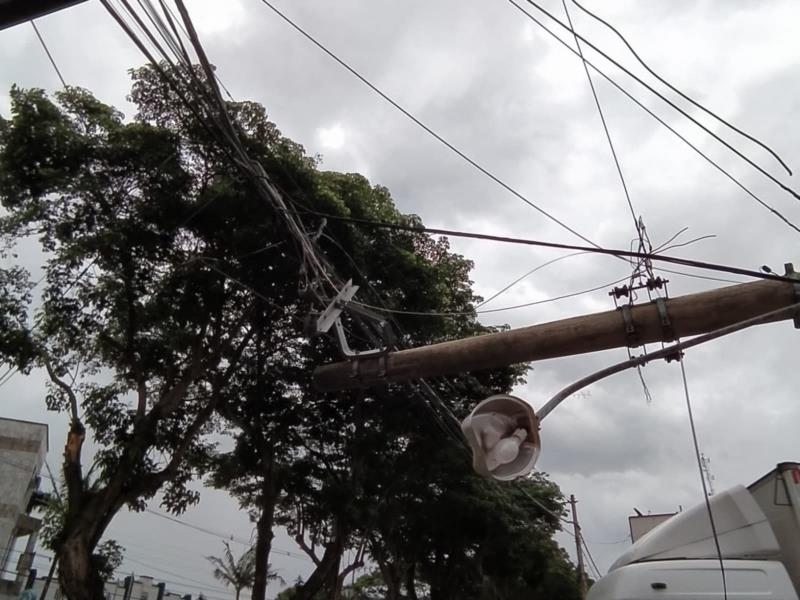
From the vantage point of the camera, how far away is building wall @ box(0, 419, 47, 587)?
66.4ft

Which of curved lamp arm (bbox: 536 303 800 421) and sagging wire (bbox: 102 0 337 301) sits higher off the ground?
sagging wire (bbox: 102 0 337 301)

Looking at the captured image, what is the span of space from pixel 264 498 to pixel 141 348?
144 inches

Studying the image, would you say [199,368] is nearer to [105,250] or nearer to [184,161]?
[105,250]

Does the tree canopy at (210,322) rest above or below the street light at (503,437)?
above

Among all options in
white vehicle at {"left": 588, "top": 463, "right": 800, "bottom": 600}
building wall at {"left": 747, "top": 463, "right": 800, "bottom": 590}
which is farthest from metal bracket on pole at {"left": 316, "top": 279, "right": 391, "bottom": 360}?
building wall at {"left": 747, "top": 463, "right": 800, "bottom": 590}

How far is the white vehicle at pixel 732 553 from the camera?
11.4 ft

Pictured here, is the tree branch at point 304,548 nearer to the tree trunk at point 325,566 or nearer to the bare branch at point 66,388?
the tree trunk at point 325,566

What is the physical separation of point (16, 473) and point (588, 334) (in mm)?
23029

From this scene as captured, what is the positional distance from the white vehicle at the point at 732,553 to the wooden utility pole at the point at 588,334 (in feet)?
3.41

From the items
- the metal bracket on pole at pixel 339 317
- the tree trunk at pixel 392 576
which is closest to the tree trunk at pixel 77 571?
the metal bracket on pole at pixel 339 317

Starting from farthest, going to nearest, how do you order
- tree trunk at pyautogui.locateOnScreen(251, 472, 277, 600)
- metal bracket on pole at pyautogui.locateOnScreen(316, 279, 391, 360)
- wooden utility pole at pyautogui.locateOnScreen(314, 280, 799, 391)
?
1. tree trunk at pyautogui.locateOnScreen(251, 472, 277, 600)
2. metal bracket on pole at pyautogui.locateOnScreen(316, 279, 391, 360)
3. wooden utility pole at pyautogui.locateOnScreen(314, 280, 799, 391)

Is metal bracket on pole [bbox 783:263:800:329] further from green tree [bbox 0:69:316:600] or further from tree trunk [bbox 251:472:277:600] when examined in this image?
tree trunk [bbox 251:472:277:600]

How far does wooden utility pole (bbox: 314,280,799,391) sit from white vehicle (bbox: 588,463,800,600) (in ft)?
3.41

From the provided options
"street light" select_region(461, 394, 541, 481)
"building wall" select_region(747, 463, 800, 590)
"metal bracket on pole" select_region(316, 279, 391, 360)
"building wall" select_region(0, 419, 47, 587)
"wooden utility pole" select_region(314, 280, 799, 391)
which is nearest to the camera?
"street light" select_region(461, 394, 541, 481)
